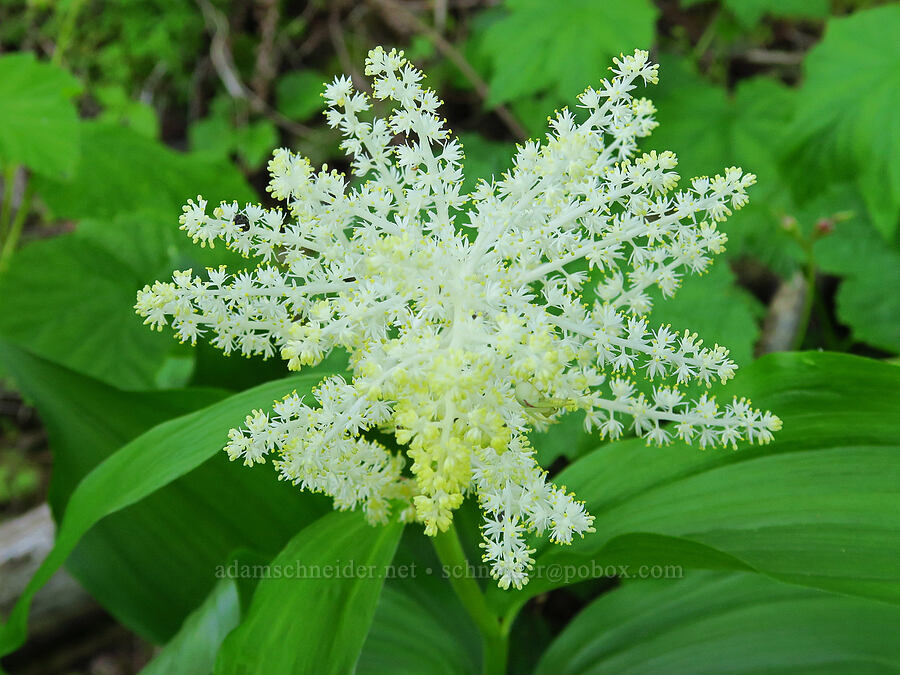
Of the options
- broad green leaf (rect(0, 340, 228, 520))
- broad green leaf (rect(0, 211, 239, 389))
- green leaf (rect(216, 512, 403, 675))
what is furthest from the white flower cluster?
broad green leaf (rect(0, 211, 239, 389))

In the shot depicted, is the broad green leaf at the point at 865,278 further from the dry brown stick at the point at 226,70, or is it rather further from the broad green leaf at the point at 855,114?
the dry brown stick at the point at 226,70

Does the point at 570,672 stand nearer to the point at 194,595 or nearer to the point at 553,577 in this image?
the point at 553,577

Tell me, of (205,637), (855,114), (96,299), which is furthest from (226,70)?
(205,637)

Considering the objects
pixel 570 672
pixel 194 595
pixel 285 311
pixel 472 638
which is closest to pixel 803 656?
pixel 570 672

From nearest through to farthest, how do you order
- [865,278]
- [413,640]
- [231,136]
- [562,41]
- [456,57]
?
[413,640] → [865,278] → [562,41] → [456,57] → [231,136]

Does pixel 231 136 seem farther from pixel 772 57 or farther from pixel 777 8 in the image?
pixel 772 57

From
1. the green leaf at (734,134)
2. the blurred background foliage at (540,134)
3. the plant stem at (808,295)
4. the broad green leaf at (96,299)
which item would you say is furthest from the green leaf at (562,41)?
the broad green leaf at (96,299)
